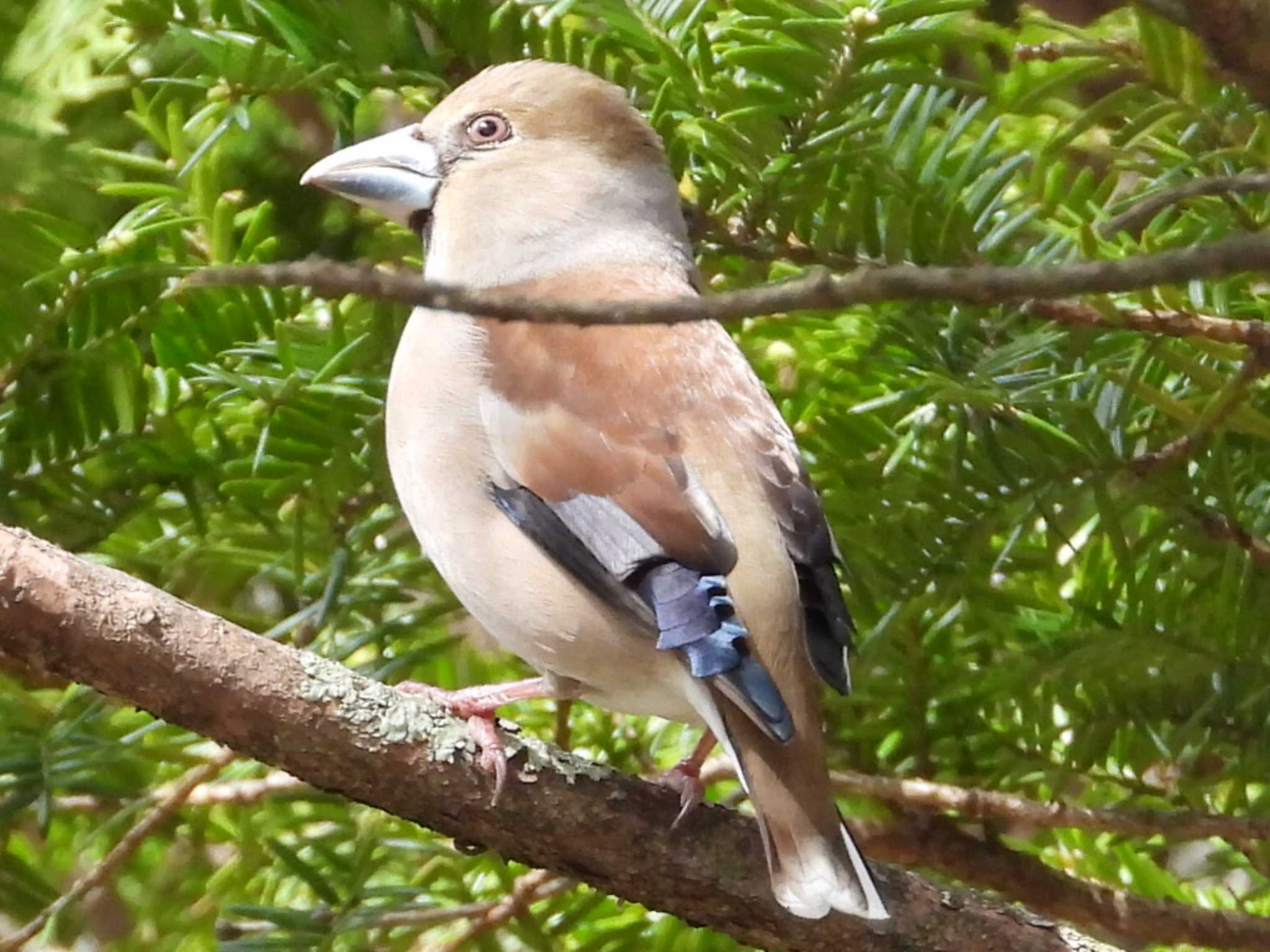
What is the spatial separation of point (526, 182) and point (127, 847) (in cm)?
77

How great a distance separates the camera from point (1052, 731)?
3.98 feet

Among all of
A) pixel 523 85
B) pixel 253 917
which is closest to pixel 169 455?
pixel 253 917

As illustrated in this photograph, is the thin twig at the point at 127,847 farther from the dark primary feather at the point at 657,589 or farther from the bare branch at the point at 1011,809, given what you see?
the bare branch at the point at 1011,809

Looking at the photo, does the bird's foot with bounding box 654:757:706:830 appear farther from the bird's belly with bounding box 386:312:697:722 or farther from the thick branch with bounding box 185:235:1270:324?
the thick branch with bounding box 185:235:1270:324

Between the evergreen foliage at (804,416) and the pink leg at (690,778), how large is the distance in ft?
0.43

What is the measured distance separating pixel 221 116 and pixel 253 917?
0.62 metres

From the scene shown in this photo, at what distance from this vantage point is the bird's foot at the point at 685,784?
1007 millimetres

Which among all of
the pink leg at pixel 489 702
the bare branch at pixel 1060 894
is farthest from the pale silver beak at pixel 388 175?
the bare branch at pixel 1060 894

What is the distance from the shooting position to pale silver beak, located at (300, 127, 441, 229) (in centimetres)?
129

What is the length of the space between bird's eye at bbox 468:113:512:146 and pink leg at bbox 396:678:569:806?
571 mm

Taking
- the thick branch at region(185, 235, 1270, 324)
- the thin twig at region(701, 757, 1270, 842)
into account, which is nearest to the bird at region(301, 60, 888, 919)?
the thin twig at region(701, 757, 1270, 842)

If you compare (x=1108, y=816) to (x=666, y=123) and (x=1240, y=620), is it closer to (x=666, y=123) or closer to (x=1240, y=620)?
(x=1240, y=620)

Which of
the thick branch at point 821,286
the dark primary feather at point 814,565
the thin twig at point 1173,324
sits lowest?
the dark primary feather at point 814,565

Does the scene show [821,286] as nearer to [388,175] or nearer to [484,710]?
[484,710]
